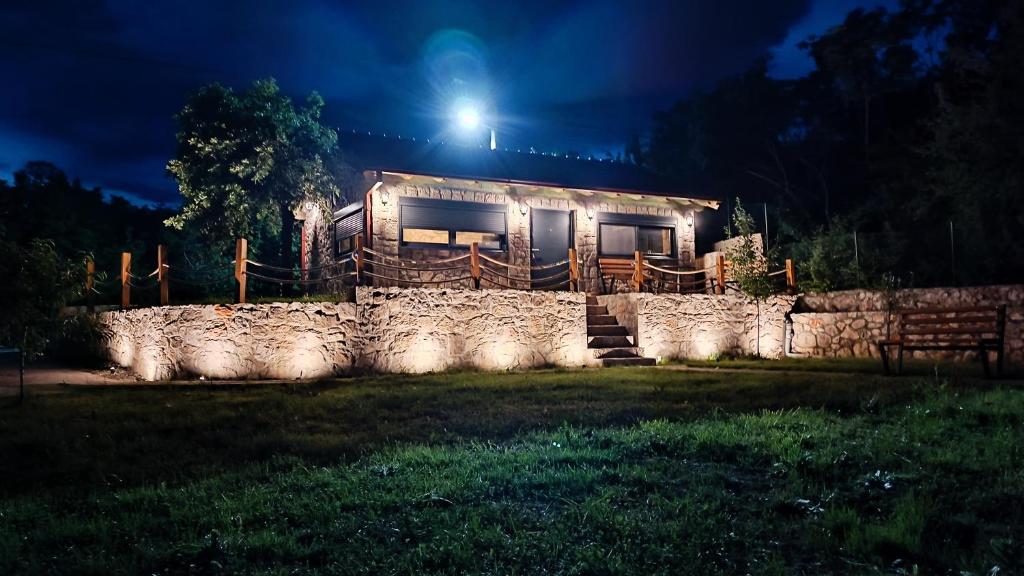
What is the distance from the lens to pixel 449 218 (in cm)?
1702

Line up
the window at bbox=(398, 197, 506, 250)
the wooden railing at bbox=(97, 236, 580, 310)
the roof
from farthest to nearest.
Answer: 1. the window at bbox=(398, 197, 506, 250)
2. the roof
3. the wooden railing at bbox=(97, 236, 580, 310)

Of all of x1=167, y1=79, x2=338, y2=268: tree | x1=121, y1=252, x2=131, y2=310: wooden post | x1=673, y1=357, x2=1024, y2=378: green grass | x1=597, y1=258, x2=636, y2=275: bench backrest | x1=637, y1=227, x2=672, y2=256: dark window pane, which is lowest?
x1=673, y1=357, x2=1024, y2=378: green grass

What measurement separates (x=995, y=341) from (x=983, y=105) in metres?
10.4

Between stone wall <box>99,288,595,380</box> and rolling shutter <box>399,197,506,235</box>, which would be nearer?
stone wall <box>99,288,595,380</box>

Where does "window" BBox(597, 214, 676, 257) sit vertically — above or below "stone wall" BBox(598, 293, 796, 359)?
above

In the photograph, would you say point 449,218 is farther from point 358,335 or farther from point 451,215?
point 358,335

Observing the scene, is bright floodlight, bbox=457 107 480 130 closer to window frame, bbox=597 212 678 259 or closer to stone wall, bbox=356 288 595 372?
window frame, bbox=597 212 678 259

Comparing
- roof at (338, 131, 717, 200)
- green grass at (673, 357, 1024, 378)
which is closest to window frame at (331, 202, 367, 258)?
roof at (338, 131, 717, 200)

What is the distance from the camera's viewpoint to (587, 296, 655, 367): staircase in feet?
44.4

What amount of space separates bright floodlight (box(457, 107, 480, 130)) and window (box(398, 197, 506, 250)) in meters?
3.66

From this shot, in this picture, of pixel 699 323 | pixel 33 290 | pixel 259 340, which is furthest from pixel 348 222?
pixel 33 290

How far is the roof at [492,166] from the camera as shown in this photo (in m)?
16.2

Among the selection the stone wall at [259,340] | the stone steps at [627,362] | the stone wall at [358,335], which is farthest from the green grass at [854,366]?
the stone wall at [259,340]

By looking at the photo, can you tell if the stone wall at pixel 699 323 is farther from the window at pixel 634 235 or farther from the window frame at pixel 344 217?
the window frame at pixel 344 217
